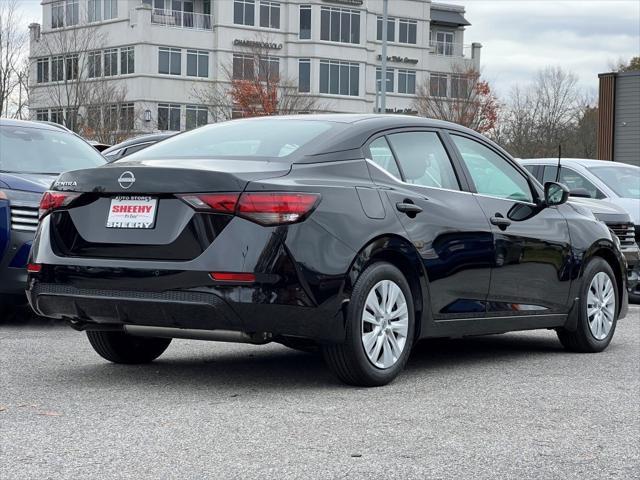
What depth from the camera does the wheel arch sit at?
6.63 m

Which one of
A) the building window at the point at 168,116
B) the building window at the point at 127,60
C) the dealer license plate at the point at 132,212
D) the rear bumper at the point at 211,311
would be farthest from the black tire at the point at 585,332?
the building window at the point at 127,60

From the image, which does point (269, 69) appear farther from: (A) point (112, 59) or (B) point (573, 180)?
(B) point (573, 180)

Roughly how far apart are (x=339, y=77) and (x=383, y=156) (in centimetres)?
7032

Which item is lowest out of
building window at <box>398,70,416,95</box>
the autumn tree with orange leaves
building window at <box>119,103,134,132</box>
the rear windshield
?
the rear windshield

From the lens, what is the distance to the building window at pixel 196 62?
7162 cm

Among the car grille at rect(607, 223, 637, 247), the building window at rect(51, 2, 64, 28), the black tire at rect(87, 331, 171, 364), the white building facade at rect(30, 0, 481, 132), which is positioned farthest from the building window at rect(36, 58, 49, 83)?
the black tire at rect(87, 331, 171, 364)

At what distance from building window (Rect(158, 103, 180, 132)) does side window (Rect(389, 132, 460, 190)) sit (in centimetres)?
6219

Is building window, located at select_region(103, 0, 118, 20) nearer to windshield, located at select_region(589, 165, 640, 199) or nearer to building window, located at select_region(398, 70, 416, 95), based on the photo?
building window, located at select_region(398, 70, 416, 95)

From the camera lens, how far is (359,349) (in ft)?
21.9

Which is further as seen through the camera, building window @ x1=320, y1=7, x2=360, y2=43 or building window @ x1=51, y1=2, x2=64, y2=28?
building window @ x1=320, y1=7, x2=360, y2=43

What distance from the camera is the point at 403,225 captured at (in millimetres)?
7008

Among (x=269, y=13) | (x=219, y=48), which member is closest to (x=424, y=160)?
(x=219, y=48)

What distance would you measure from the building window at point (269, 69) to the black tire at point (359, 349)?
54.7 m

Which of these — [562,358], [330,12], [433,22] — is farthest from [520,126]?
[562,358]
